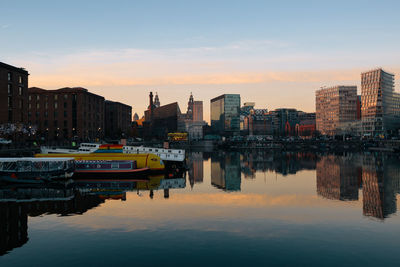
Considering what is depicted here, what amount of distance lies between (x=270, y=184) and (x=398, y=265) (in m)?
48.2

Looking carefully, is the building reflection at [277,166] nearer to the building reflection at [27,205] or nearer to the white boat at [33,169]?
the white boat at [33,169]

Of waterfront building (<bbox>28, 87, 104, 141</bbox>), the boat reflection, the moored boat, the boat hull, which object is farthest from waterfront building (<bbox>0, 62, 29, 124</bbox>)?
the boat reflection

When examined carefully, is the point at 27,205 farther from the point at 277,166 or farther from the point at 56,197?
the point at 277,166

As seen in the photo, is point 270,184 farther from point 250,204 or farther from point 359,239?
point 359,239

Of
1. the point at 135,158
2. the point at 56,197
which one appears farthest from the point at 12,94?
the point at 56,197

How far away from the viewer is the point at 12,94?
13000 centimetres

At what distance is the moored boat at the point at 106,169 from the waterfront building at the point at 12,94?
200ft

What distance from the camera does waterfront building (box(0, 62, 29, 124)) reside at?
409 feet

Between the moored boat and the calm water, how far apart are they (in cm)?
1228

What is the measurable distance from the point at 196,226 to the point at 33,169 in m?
45.9

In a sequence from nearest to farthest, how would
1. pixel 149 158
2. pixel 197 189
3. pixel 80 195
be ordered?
1. pixel 80 195
2. pixel 197 189
3. pixel 149 158

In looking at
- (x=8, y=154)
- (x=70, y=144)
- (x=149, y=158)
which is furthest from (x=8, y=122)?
(x=149, y=158)

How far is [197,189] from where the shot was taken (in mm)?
68375

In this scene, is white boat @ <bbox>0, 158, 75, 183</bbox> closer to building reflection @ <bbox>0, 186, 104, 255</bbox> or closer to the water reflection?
building reflection @ <bbox>0, 186, 104, 255</bbox>
